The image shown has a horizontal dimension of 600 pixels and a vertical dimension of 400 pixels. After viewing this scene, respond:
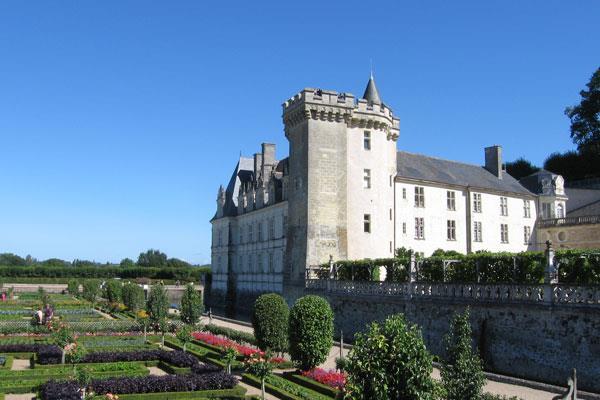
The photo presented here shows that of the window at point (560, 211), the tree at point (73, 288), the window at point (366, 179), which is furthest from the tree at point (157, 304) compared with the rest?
the tree at point (73, 288)

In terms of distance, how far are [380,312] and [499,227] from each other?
1856cm

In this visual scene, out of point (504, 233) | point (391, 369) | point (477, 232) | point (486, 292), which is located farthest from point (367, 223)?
point (391, 369)

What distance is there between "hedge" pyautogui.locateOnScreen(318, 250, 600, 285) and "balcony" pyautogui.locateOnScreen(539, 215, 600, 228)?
20.1m

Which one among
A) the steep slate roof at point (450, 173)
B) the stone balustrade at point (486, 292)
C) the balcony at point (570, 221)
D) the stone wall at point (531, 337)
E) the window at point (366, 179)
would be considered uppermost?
the steep slate roof at point (450, 173)

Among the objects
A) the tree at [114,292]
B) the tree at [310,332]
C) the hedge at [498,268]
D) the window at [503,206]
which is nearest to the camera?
the hedge at [498,268]

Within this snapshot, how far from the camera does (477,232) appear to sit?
41688 mm

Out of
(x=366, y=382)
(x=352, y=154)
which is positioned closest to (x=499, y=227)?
(x=352, y=154)

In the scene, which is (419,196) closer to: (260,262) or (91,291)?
(260,262)

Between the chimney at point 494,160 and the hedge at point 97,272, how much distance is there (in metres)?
49.7

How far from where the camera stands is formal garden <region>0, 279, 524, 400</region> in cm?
858

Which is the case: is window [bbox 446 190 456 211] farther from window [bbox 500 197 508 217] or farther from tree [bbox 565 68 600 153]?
Answer: tree [bbox 565 68 600 153]

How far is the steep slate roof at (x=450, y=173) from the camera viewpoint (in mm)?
40297

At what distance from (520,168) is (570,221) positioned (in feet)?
94.3

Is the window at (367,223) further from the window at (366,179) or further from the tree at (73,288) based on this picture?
the tree at (73,288)
